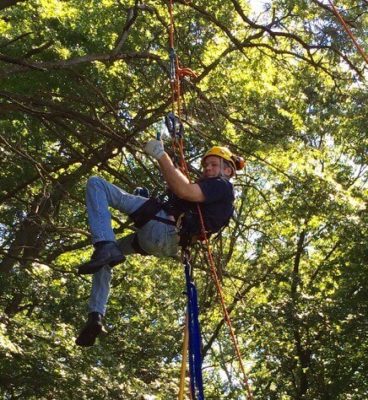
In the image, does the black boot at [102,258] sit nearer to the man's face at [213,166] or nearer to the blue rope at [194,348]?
the blue rope at [194,348]

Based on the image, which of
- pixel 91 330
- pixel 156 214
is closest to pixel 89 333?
pixel 91 330

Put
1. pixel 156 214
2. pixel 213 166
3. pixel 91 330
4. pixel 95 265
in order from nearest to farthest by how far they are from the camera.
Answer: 1. pixel 95 265
2. pixel 91 330
3. pixel 156 214
4. pixel 213 166

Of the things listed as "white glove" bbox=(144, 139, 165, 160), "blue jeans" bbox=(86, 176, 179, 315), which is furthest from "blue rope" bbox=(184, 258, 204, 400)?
"white glove" bbox=(144, 139, 165, 160)

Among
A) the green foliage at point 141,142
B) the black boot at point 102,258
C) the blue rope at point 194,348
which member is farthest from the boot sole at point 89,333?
the green foliage at point 141,142

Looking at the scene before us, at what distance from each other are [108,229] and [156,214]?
1.33ft

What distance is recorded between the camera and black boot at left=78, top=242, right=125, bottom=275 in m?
3.49

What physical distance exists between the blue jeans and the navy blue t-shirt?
12cm

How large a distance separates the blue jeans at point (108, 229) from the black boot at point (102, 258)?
6 cm

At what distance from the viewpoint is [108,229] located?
12.1ft

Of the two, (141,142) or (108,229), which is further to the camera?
(141,142)

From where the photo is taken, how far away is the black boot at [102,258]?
11.5 feet

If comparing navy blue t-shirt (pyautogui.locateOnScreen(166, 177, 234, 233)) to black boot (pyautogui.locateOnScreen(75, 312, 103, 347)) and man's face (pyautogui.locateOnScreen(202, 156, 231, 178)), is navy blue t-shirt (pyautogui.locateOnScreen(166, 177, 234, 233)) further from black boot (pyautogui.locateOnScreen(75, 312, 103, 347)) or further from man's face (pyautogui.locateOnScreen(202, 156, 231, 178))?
black boot (pyautogui.locateOnScreen(75, 312, 103, 347))

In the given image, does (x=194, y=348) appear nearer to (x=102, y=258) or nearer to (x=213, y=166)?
(x=102, y=258)

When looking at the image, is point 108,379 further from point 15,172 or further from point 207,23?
point 207,23
